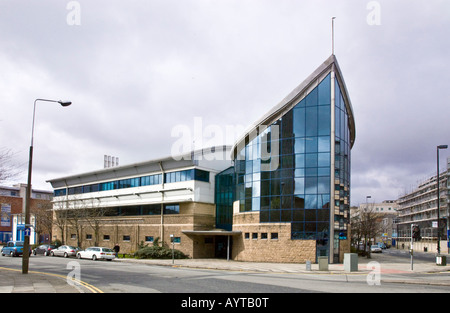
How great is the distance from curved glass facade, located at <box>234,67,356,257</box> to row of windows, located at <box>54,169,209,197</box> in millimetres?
7729

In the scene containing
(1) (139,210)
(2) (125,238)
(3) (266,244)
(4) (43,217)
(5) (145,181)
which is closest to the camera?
(3) (266,244)

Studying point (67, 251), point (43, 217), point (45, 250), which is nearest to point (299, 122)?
point (67, 251)

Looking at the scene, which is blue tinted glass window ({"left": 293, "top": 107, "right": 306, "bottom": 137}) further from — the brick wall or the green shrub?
the green shrub

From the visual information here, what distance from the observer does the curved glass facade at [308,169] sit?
35719 mm

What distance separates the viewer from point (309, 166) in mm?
36312

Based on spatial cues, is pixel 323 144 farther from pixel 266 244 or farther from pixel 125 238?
pixel 125 238

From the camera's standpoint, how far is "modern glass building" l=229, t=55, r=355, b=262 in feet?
117

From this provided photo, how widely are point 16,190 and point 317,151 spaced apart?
3065 inches

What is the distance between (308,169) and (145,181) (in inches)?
862

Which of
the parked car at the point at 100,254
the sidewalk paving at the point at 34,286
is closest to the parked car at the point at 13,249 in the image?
the parked car at the point at 100,254

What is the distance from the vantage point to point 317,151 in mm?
36188

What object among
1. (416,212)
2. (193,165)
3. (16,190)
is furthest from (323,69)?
(416,212)
